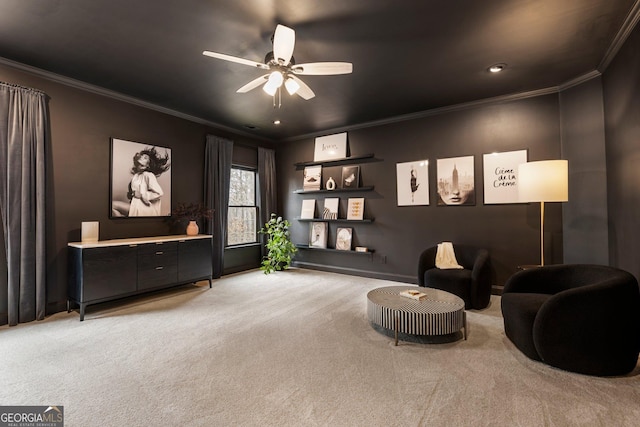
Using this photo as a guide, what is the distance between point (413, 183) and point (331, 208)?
64.7 inches

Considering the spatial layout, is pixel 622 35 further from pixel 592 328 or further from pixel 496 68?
pixel 592 328

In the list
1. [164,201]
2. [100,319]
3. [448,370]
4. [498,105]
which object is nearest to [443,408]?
[448,370]

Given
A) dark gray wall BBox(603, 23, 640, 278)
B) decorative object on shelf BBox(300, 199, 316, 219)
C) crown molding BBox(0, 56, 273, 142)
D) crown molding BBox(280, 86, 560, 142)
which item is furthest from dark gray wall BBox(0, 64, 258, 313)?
dark gray wall BBox(603, 23, 640, 278)

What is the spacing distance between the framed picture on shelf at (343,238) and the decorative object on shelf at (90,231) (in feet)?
12.3

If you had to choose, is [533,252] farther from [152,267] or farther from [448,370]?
[152,267]

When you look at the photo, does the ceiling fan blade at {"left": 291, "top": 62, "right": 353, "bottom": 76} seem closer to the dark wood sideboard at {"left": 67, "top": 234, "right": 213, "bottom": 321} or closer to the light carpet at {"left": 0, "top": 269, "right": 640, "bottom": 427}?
the light carpet at {"left": 0, "top": 269, "right": 640, "bottom": 427}

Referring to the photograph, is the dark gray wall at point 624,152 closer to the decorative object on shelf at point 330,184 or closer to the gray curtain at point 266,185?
the decorative object on shelf at point 330,184

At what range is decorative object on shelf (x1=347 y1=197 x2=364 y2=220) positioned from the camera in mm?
5453

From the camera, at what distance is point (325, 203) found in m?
5.89

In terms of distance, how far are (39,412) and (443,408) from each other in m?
2.49

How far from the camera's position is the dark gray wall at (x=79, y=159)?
3.49 meters

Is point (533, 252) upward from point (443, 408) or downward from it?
upward

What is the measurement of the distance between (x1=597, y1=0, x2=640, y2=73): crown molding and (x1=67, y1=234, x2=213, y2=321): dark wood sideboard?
529cm

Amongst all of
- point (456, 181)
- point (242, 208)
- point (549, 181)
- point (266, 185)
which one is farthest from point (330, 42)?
point (242, 208)
